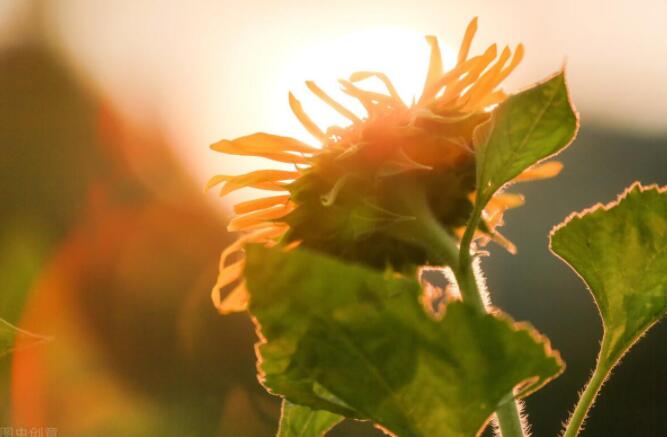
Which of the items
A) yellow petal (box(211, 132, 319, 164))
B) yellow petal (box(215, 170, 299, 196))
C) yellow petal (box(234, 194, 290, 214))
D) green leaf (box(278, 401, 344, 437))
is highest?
yellow petal (box(211, 132, 319, 164))

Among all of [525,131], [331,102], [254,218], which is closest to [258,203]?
[254,218]

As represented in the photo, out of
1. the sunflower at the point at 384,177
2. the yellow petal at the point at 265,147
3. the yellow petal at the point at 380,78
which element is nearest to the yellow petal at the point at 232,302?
the sunflower at the point at 384,177

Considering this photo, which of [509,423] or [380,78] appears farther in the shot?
[380,78]

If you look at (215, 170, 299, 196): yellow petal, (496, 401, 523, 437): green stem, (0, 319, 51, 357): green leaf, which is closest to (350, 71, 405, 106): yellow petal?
(215, 170, 299, 196): yellow petal

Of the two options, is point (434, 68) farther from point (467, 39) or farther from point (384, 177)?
point (384, 177)

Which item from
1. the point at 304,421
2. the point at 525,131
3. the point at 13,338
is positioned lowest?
the point at 304,421

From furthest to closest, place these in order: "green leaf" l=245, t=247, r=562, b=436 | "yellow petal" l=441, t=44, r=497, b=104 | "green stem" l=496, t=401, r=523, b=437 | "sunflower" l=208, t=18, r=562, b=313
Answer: "yellow petal" l=441, t=44, r=497, b=104, "sunflower" l=208, t=18, r=562, b=313, "green stem" l=496, t=401, r=523, b=437, "green leaf" l=245, t=247, r=562, b=436

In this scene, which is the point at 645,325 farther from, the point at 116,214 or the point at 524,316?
the point at 116,214

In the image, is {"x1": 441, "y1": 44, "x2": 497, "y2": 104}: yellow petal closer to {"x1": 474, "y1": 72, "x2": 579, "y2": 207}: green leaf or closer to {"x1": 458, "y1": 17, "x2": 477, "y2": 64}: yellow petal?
{"x1": 458, "y1": 17, "x2": 477, "y2": 64}: yellow petal
